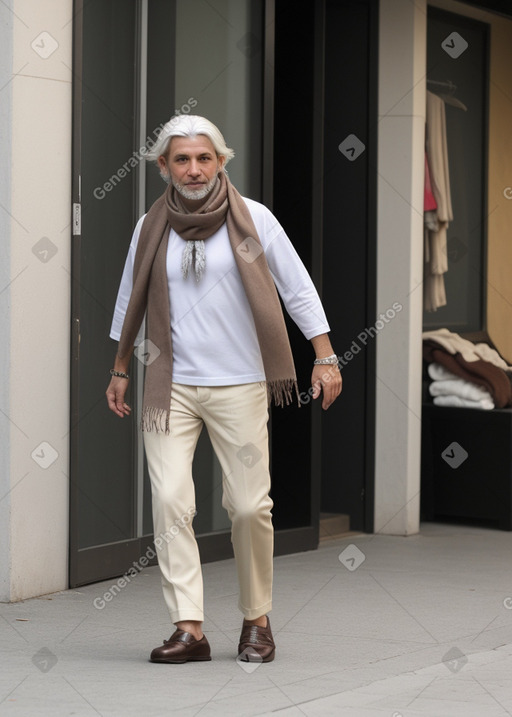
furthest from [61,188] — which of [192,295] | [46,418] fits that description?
[192,295]

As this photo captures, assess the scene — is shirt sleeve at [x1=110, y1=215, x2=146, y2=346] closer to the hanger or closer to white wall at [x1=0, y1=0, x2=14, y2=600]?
white wall at [x1=0, y1=0, x2=14, y2=600]

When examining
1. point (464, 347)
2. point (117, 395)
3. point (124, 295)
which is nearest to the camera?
point (117, 395)

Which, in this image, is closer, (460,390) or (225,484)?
(225,484)

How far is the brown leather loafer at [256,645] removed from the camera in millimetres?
5098

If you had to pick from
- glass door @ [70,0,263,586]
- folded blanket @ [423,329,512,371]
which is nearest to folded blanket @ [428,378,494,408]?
folded blanket @ [423,329,512,371]

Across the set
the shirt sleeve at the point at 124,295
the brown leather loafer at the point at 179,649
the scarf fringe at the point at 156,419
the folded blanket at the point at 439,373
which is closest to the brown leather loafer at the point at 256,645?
the brown leather loafer at the point at 179,649

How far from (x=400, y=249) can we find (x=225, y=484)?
3.60 metres

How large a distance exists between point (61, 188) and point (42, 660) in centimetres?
215

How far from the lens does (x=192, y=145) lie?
5082 mm

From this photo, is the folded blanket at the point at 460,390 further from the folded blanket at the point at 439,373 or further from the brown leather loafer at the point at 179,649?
the brown leather loafer at the point at 179,649

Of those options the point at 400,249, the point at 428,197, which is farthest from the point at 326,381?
the point at 428,197

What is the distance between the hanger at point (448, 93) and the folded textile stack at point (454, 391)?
6.54 ft

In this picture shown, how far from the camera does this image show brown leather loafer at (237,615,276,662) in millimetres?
5098

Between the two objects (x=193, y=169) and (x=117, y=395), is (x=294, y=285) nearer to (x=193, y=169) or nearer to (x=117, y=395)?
(x=193, y=169)
